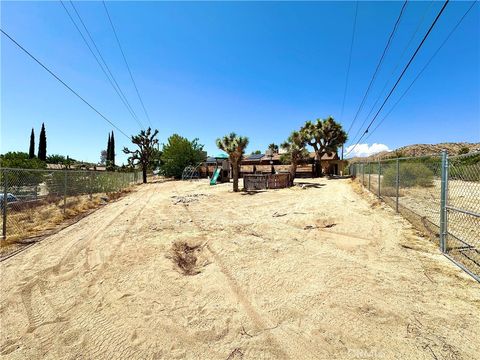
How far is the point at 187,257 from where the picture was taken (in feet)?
18.2

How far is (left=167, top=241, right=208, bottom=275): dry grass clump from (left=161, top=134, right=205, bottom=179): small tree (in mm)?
38065

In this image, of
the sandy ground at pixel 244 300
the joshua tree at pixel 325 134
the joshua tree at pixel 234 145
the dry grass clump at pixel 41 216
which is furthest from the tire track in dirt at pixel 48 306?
the joshua tree at pixel 325 134

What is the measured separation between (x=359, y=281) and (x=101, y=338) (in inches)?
148

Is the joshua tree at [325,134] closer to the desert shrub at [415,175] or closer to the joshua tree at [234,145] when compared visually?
the joshua tree at [234,145]

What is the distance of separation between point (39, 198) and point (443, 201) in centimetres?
1239

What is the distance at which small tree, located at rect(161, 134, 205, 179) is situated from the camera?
43.1m

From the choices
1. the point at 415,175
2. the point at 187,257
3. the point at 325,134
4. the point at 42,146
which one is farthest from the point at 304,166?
the point at 42,146

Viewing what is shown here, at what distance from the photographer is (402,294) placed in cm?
373

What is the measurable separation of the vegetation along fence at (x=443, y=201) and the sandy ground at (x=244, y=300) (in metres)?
0.49

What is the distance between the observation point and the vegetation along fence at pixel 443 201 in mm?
5031

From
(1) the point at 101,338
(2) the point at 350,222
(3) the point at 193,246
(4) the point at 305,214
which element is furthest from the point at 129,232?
(2) the point at 350,222

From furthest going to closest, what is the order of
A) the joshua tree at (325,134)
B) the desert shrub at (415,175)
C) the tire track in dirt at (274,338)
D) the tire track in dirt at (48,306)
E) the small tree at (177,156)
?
the small tree at (177,156), the joshua tree at (325,134), the desert shrub at (415,175), the tire track in dirt at (48,306), the tire track in dirt at (274,338)

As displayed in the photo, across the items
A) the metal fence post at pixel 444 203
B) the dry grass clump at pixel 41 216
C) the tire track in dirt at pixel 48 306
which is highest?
the metal fence post at pixel 444 203

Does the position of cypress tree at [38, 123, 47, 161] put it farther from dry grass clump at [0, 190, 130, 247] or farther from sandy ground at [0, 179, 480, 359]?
sandy ground at [0, 179, 480, 359]
